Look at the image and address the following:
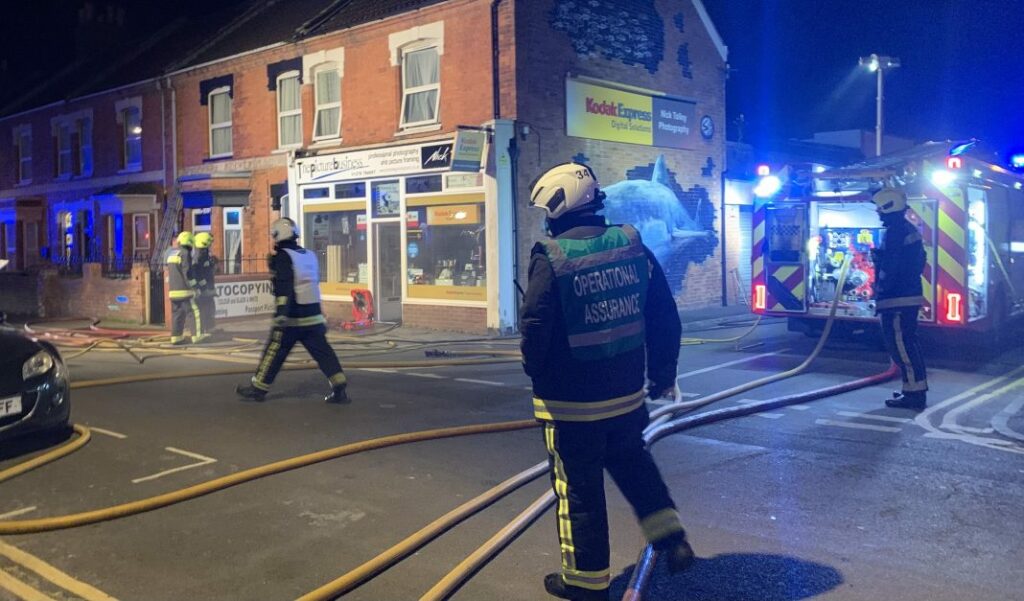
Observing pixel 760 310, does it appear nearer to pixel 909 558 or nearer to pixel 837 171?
pixel 837 171

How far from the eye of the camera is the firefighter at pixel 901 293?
25.8 feet

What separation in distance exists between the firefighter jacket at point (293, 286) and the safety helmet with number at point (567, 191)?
189 inches

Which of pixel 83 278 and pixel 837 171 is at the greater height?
pixel 837 171

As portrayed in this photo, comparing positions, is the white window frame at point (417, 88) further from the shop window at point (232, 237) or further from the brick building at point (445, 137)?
the shop window at point (232, 237)

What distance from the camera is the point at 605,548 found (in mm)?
3705

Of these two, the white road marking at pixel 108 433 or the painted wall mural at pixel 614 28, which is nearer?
the white road marking at pixel 108 433

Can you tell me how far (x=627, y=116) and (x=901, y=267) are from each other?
1027 cm

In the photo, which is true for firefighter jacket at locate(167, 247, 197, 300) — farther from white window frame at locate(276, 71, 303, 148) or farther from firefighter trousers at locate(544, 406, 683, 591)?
firefighter trousers at locate(544, 406, 683, 591)

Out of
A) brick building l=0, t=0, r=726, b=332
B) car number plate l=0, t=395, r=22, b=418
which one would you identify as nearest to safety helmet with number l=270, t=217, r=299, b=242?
car number plate l=0, t=395, r=22, b=418

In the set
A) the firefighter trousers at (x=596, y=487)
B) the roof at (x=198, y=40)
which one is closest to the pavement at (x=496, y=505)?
the firefighter trousers at (x=596, y=487)

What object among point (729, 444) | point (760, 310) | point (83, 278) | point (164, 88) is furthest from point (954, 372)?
point (164, 88)

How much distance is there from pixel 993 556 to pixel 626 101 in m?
14.2

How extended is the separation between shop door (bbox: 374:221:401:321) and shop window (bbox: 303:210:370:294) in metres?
0.33

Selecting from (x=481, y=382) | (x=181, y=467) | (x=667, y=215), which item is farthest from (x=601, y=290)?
(x=667, y=215)
